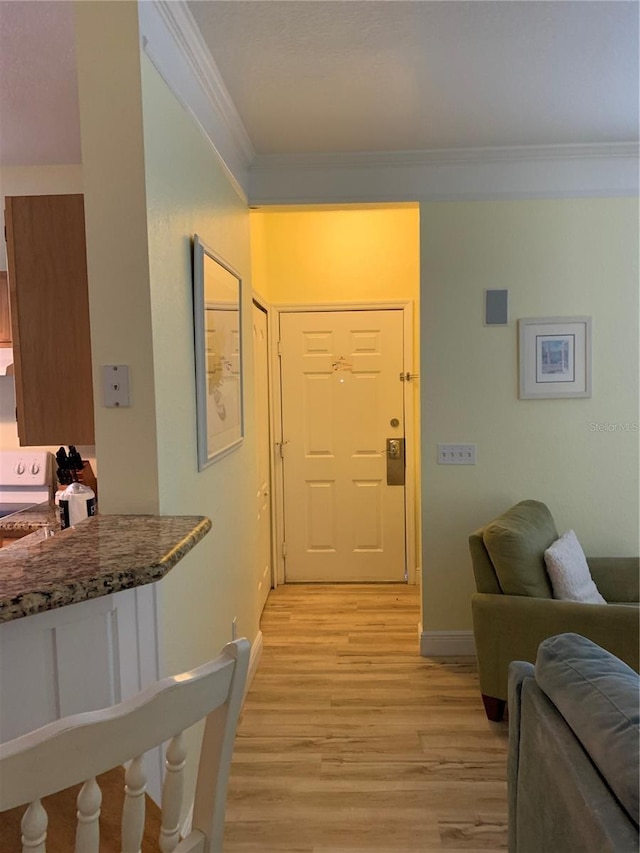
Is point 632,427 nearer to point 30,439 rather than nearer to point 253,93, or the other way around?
point 253,93

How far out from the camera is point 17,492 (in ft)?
9.73

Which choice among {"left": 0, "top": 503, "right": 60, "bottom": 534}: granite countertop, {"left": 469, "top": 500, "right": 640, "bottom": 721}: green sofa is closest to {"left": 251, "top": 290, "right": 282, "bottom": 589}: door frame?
{"left": 0, "top": 503, "right": 60, "bottom": 534}: granite countertop

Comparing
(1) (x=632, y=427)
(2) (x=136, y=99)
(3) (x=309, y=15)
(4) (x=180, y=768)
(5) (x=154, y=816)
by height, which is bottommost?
(5) (x=154, y=816)

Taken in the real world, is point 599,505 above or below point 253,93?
below

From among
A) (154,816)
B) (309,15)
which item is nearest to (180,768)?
(154,816)

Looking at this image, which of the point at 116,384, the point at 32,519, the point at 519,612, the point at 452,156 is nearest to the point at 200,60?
the point at 116,384

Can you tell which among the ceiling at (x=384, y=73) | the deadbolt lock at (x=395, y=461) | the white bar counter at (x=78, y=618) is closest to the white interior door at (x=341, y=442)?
the deadbolt lock at (x=395, y=461)

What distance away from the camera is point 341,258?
4141mm

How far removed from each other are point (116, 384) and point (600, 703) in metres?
1.38

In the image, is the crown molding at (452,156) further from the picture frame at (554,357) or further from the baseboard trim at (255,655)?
the baseboard trim at (255,655)

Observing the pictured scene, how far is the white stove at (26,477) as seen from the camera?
9.66 ft

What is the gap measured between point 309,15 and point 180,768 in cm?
201

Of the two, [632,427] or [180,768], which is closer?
[180,768]

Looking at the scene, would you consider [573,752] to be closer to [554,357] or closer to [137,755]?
[137,755]
